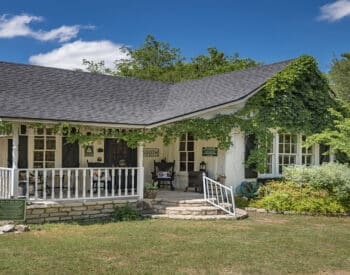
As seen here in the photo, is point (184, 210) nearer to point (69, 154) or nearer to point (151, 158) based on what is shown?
point (69, 154)

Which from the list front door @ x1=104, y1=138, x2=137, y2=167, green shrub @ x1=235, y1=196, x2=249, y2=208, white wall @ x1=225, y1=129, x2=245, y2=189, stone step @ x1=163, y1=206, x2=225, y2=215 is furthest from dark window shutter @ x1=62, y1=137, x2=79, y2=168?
green shrub @ x1=235, y1=196, x2=249, y2=208

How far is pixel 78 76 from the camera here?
52.3 ft

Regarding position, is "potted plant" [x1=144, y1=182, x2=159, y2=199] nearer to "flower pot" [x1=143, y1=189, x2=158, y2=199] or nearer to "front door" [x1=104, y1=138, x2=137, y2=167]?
"flower pot" [x1=143, y1=189, x2=158, y2=199]

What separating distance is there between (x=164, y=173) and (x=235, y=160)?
261 centimetres

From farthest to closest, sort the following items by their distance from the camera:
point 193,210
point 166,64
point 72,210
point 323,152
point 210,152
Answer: point 166,64, point 323,152, point 210,152, point 193,210, point 72,210

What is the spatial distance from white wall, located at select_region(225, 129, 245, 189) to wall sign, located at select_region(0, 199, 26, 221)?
6.99m

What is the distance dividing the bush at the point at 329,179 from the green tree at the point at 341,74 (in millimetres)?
23060

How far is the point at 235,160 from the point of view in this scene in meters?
Answer: 14.5

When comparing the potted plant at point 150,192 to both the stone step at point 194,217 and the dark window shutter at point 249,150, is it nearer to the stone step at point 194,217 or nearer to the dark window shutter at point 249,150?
the stone step at point 194,217

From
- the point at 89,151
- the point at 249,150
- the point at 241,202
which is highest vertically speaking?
the point at 249,150

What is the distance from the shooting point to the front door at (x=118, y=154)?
14211 mm

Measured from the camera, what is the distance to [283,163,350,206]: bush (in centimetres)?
1248

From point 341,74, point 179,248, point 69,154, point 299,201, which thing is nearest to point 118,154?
point 69,154

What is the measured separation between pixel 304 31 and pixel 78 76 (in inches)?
512
